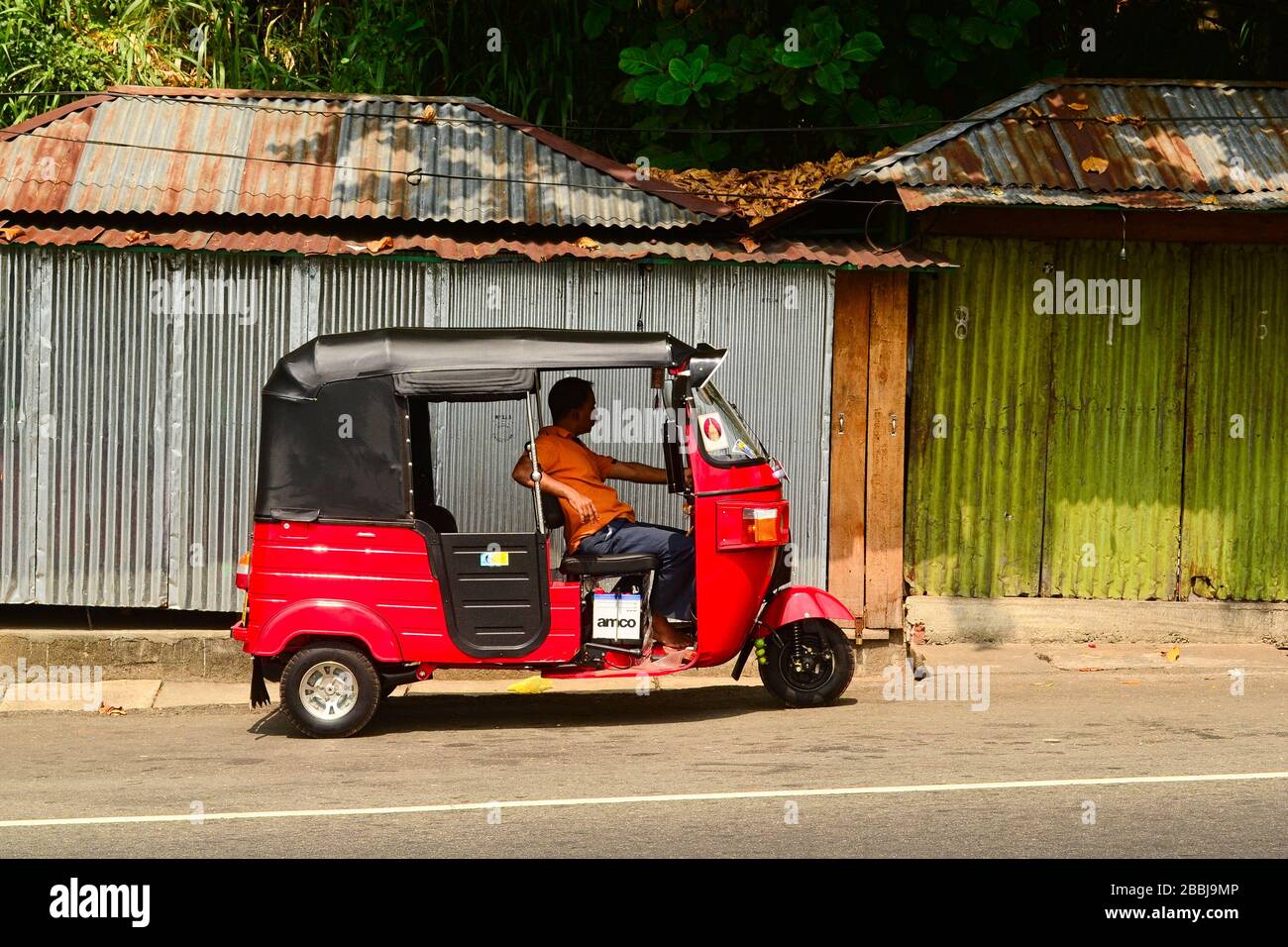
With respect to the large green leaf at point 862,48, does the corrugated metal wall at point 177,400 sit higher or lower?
lower

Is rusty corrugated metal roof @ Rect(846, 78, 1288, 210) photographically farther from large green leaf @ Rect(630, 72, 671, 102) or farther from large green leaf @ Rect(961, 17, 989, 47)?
large green leaf @ Rect(630, 72, 671, 102)

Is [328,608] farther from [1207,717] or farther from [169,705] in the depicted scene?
[1207,717]

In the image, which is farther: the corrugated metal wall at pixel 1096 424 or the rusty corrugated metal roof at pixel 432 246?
the corrugated metal wall at pixel 1096 424

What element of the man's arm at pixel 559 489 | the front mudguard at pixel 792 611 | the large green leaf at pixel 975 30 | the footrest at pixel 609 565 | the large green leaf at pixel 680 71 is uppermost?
the large green leaf at pixel 975 30

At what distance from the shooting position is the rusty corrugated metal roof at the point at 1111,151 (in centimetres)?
1053

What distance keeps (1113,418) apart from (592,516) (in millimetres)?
4959

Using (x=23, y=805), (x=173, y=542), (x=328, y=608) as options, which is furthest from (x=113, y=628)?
(x=23, y=805)

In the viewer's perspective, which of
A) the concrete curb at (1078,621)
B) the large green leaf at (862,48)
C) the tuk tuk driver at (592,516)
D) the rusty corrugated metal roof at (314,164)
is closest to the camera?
the tuk tuk driver at (592,516)

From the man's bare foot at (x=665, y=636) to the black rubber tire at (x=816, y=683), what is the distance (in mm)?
556

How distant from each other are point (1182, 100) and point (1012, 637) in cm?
463

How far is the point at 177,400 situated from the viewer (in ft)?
34.6

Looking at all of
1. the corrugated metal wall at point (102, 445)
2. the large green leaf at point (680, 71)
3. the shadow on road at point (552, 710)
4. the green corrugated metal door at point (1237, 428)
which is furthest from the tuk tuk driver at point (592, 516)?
the large green leaf at point (680, 71)

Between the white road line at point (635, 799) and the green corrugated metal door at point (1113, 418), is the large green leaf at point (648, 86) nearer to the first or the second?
the green corrugated metal door at point (1113, 418)

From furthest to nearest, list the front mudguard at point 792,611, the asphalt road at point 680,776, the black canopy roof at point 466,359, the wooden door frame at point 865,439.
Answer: the wooden door frame at point 865,439
the front mudguard at point 792,611
the black canopy roof at point 466,359
the asphalt road at point 680,776
